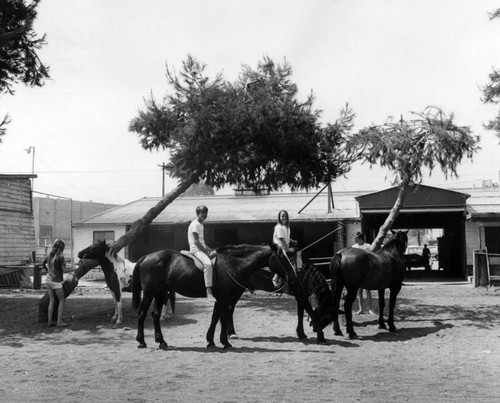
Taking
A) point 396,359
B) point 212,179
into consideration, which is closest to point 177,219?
point 212,179

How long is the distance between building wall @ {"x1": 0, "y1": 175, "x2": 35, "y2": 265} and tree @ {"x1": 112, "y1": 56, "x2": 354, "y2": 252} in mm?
10202

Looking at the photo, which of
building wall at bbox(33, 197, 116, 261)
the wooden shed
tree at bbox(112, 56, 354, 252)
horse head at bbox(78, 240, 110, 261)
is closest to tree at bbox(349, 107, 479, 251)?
tree at bbox(112, 56, 354, 252)

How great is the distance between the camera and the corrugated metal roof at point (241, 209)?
968 inches

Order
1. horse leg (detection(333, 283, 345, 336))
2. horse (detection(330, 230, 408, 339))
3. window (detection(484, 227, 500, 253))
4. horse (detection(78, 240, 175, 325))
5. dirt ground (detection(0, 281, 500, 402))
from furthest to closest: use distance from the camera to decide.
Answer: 1. window (detection(484, 227, 500, 253))
2. horse (detection(78, 240, 175, 325))
3. horse (detection(330, 230, 408, 339))
4. horse leg (detection(333, 283, 345, 336))
5. dirt ground (detection(0, 281, 500, 402))

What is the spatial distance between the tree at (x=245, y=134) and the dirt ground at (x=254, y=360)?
375cm

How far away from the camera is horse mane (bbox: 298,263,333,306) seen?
962cm

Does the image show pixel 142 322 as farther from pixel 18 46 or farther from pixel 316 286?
pixel 18 46

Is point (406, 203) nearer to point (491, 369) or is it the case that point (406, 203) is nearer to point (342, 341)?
point (342, 341)

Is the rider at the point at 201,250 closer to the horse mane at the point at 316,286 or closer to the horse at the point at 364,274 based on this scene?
the horse mane at the point at 316,286

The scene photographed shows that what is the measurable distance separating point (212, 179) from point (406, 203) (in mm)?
11605

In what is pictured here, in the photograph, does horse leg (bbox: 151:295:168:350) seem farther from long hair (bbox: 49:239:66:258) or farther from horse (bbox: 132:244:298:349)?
long hair (bbox: 49:239:66:258)

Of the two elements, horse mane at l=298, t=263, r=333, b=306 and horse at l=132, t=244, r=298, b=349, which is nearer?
horse at l=132, t=244, r=298, b=349

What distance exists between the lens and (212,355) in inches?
320

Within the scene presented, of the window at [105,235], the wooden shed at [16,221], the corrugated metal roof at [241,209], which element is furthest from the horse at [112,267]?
the window at [105,235]
